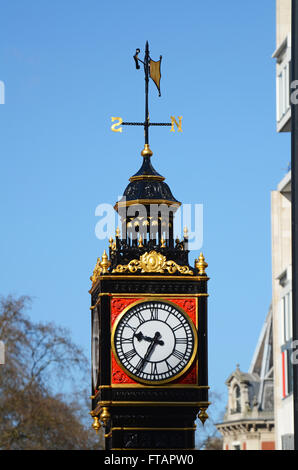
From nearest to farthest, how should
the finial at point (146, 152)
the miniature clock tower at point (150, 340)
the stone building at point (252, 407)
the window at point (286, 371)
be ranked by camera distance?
1. the miniature clock tower at point (150, 340)
2. the finial at point (146, 152)
3. the window at point (286, 371)
4. the stone building at point (252, 407)

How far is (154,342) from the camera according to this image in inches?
511

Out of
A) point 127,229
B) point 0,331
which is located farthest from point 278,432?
point 127,229

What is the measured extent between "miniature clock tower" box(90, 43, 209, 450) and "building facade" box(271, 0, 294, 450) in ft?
108

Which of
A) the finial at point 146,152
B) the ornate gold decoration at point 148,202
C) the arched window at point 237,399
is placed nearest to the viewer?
the ornate gold decoration at point 148,202

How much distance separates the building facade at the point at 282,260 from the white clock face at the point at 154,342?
33135 mm

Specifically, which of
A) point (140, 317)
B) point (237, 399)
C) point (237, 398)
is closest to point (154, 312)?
point (140, 317)

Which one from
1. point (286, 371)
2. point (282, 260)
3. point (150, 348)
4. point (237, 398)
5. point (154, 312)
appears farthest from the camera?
point (237, 398)

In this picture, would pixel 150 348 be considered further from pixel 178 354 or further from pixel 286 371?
pixel 286 371

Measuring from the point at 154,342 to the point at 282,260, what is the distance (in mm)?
39841

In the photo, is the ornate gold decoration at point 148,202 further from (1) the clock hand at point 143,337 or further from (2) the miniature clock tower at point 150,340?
(1) the clock hand at point 143,337

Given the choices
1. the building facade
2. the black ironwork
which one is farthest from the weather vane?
the building facade

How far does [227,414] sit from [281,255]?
43843 millimetres

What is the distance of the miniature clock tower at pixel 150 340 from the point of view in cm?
1292

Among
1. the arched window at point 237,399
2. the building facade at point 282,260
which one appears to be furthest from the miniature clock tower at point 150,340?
the arched window at point 237,399
